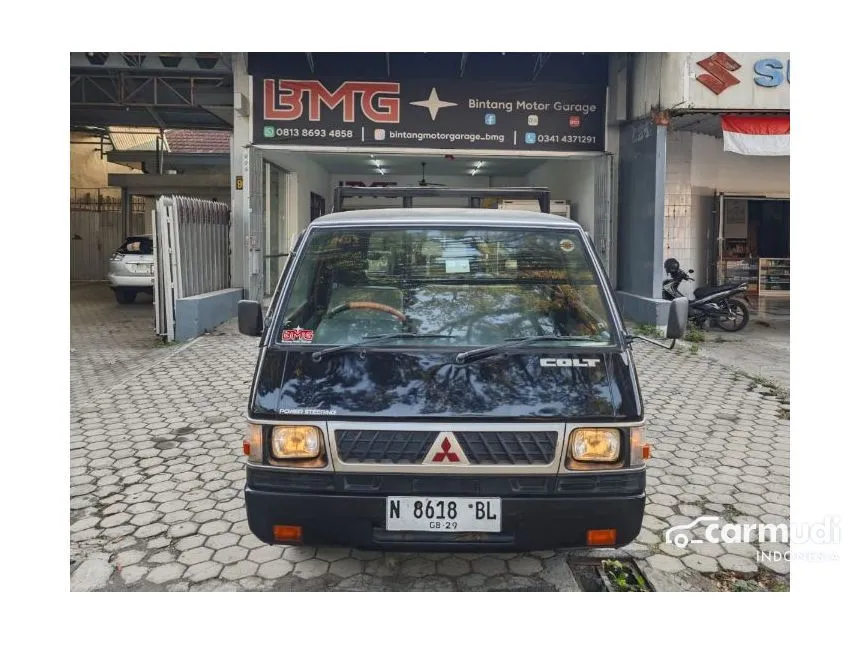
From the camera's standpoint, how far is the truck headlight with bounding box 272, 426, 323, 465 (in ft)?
9.18

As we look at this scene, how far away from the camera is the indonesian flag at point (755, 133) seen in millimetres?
9617

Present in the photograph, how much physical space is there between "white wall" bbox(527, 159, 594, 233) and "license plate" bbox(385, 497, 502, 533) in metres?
9.50

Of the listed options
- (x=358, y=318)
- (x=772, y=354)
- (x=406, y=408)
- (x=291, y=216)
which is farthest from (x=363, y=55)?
(x=406, y=408)

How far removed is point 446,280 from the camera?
3.45 meters

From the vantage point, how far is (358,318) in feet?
10.9

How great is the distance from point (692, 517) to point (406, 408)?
6.93 ft

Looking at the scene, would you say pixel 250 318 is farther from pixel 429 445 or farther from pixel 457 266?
pixel 429 445

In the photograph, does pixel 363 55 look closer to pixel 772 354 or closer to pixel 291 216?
pixel 291 216

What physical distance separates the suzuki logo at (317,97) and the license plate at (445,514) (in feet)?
30.1

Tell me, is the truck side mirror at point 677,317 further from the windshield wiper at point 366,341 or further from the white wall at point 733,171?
the white wall at point 733,171

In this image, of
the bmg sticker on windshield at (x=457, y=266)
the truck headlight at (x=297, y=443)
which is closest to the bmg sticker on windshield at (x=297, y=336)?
the truck headlight at (x=297, y=443)

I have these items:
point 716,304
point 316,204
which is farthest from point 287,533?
point 316,204

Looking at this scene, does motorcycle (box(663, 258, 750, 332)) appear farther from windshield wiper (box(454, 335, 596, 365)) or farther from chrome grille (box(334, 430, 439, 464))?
chrome grille (box(334, 430, 439, 464))

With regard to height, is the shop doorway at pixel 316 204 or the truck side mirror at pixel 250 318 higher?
the shop doorway at pixel 316 204
